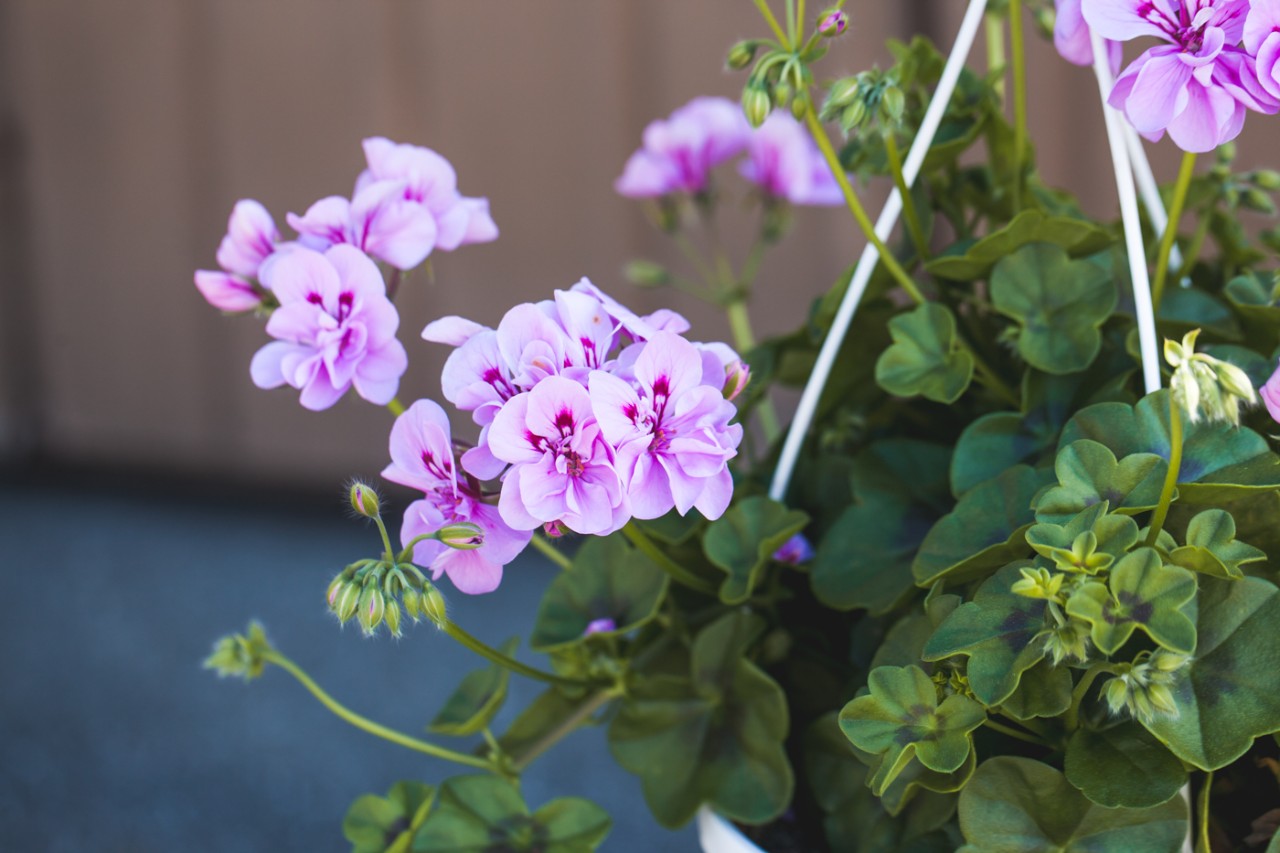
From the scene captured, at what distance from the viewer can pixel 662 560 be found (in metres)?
0.54

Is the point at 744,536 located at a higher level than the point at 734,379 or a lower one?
lower

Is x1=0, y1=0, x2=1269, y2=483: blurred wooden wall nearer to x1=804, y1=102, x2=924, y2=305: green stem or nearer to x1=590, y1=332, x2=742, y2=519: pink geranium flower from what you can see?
x1=804, y1=102, x2=924, y2=305: green stem

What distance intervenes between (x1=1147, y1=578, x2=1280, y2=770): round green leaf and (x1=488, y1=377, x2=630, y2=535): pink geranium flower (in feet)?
0.66

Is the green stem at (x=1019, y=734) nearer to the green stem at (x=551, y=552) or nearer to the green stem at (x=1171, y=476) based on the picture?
the green stem at (x=1171, y=476)

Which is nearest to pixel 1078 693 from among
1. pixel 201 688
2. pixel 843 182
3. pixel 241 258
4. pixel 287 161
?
pixel 843 182

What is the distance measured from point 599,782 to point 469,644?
3.28ft

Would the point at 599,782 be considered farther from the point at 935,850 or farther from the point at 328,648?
the point at 935,850

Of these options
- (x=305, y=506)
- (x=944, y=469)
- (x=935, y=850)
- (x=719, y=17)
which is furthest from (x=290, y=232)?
(x=935, y=850)

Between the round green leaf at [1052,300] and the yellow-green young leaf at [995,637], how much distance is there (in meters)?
0.15

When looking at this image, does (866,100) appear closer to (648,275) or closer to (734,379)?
(734,379)

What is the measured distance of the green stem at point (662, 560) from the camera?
50 centimetres

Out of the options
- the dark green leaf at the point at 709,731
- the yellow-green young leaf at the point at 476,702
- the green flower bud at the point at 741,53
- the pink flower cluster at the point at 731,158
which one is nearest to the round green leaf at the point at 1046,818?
the dark green leaf at the point at 709,731

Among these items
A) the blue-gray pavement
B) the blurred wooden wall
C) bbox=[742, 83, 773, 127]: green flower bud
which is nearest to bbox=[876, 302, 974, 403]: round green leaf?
bbox=[742, 83, 773, 127]: green flower bud

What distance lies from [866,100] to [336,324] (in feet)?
0.78
